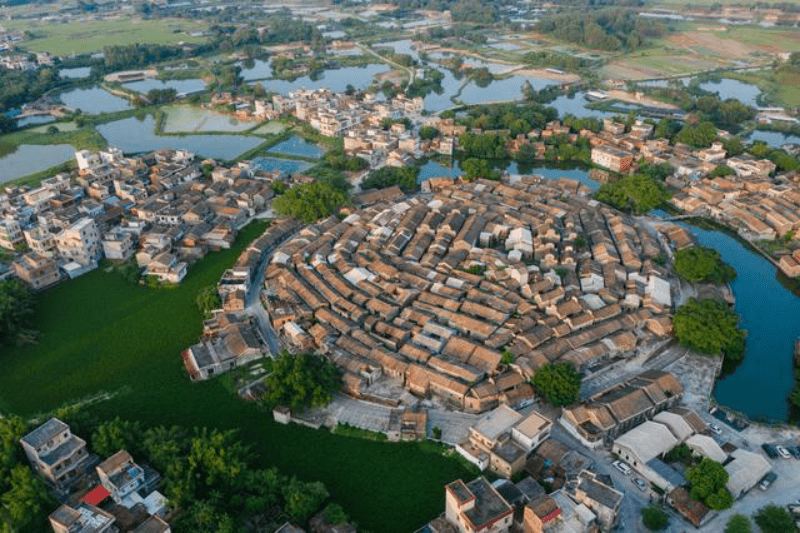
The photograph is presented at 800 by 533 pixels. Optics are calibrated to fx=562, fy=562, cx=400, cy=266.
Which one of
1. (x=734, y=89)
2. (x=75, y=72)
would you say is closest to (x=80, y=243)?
(x=75, y=72)

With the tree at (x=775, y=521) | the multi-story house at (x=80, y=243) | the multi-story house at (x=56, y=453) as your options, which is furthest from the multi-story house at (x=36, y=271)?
the tree at (x=775, y=521)

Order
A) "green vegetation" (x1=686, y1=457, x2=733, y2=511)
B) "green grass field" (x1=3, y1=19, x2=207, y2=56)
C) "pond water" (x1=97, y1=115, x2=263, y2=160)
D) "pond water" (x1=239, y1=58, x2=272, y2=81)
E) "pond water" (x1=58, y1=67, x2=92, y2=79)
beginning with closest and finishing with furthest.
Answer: "green vegetation" (x1=686, y1=457, x2=733, y2=511) < "pond water" (x1=97, y1=115, x2=263, y2=160) < "pond water" (x1=58, y1=67, x2=92, y2=79) < "pond water" (x1=239, y1=58, x2=272, y2=81) < "green grass field" (x1=3, y1=19, x2=207, y2=56)

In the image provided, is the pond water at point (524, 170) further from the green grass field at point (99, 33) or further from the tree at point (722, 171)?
the green grass field at point (99, 33)

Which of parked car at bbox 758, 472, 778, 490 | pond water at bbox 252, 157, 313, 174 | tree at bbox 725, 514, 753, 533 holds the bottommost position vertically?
pond water at bbox 252, 157, 313, 174

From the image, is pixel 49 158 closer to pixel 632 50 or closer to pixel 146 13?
pixel 632 50

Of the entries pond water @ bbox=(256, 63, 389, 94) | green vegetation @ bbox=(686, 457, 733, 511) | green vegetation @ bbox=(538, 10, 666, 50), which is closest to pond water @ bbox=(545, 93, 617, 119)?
pond water @ bbox=(256, 63, 389, 94)

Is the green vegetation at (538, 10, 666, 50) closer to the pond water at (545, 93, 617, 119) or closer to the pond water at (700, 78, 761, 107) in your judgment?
the pond water at (700, 78, 761, 107)

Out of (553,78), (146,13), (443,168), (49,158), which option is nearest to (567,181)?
(443,168)

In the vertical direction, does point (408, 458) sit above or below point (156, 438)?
below
